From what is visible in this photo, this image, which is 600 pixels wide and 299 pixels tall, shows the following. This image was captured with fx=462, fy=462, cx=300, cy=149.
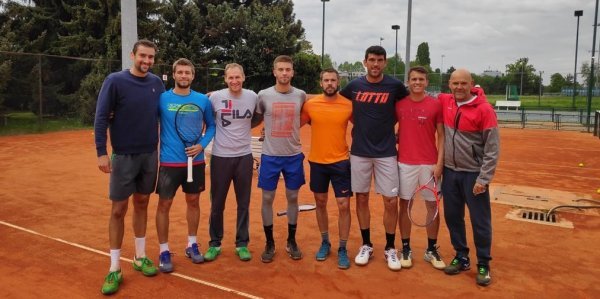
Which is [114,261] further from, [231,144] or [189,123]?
[231,144]

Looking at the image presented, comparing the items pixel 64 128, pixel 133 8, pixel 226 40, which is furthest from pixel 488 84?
pixel 133 8

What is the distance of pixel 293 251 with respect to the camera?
4.68m

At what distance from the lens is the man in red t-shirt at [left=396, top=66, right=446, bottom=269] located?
4.25 m

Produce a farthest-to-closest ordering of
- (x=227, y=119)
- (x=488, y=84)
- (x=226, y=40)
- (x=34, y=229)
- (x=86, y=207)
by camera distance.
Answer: (x=488, y=84) → (x=226, y=40) → (x=86, y=207) → (x=34, y=229) → (x=227, y=119)

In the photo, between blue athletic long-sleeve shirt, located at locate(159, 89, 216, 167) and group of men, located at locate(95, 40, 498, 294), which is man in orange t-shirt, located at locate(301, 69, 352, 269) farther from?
blue athletic long-sleeve shirt, located at locate(159, 89, 216, 167)

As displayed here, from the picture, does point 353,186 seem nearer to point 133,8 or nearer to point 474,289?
point 474,289

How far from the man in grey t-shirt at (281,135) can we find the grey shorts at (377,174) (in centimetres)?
56

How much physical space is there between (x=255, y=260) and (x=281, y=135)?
1.28 m

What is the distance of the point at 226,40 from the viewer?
93.8 feet

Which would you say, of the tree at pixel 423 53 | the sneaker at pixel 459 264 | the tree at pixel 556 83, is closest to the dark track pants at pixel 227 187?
the sneaker at pixel 459 264

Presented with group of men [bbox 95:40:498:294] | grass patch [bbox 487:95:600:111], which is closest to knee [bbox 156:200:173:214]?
group of men [bbox 95:40:498:294]

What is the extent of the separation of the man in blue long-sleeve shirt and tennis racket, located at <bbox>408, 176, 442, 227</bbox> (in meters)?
2.45

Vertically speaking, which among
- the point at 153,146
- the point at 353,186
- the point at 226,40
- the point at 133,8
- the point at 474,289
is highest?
the point at 226,40

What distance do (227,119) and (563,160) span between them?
36.3ft
